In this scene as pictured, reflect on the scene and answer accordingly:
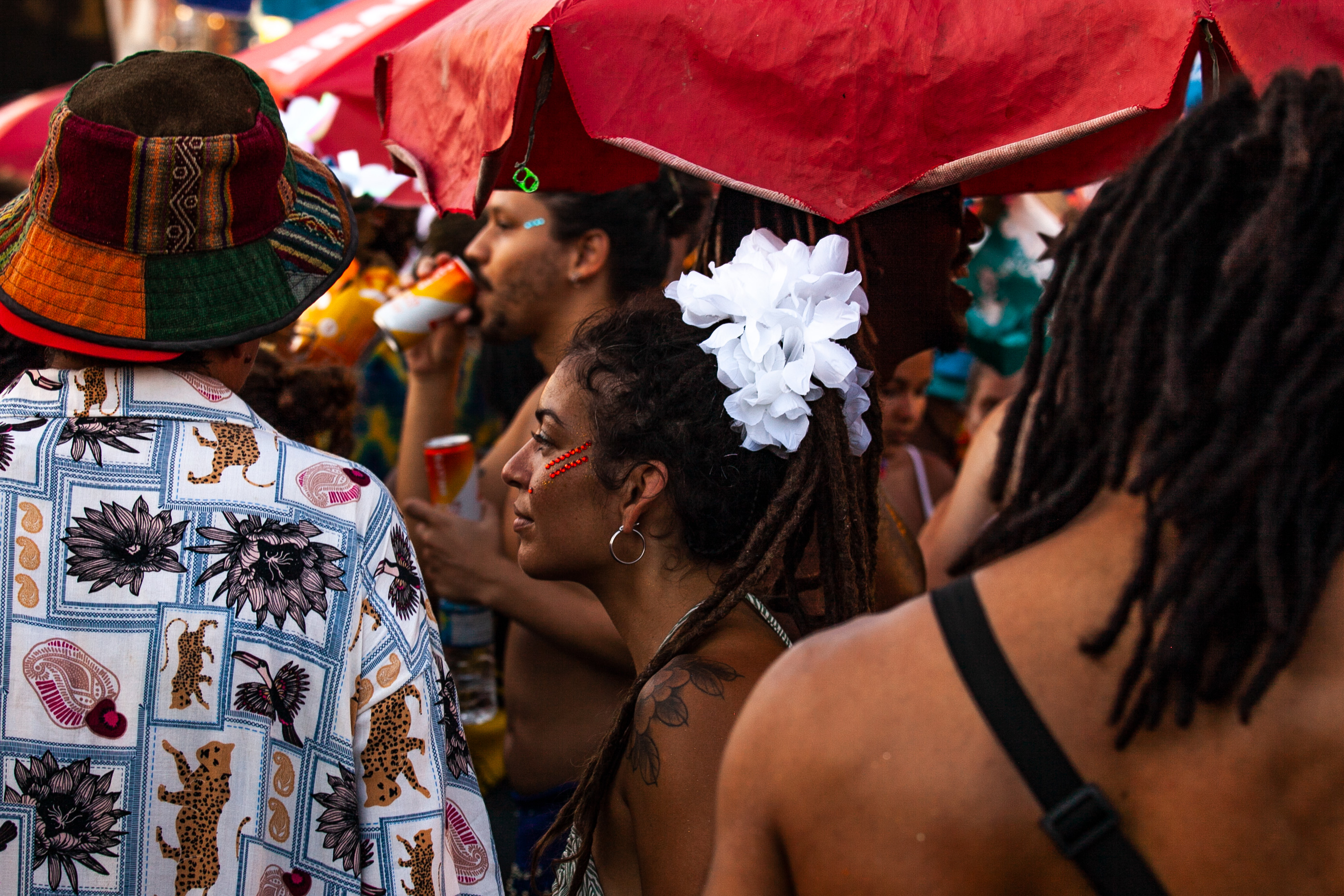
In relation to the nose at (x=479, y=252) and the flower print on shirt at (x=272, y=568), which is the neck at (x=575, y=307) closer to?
the nose at (x=479, y=252)

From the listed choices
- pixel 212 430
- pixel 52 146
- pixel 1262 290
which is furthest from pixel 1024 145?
pixel 52 146

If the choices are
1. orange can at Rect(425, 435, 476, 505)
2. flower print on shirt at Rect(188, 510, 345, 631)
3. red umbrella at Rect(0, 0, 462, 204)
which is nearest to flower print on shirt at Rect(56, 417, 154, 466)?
flower print on shirt at Rect(188, 510, 345, 631)

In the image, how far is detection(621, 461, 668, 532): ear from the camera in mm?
2000

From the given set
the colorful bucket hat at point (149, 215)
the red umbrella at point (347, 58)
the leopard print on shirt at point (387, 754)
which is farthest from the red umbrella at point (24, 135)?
the leopard print on shirt at point (387, 754)

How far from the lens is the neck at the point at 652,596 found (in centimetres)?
199

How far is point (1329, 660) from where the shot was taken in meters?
0.99

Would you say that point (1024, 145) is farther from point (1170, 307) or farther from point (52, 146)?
point (52, 146)

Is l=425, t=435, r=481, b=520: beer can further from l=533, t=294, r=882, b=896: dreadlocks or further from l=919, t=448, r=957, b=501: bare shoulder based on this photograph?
l=919, t=448, r=957, b=501: bare shoulder

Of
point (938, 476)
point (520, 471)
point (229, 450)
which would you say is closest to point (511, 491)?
point (520, 471)

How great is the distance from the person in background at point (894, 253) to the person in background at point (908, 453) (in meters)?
1.30

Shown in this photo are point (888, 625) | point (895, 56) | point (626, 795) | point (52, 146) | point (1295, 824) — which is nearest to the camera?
point (1295, 824)

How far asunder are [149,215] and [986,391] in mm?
Result: 3589

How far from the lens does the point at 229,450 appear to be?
5.49 ft

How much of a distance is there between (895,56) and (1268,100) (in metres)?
0.90
